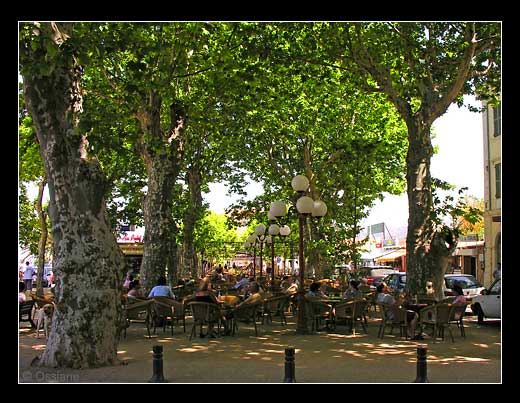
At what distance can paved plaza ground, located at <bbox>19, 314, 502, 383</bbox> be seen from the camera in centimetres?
863

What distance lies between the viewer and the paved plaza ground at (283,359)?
863cm

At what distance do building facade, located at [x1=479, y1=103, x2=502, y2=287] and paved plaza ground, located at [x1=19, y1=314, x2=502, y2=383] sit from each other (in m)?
18.8

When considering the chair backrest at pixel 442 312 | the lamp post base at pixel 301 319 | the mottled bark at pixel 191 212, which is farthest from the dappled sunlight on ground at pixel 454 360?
the mottled bark at pixel 191 212

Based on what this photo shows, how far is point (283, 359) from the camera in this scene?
404 inches

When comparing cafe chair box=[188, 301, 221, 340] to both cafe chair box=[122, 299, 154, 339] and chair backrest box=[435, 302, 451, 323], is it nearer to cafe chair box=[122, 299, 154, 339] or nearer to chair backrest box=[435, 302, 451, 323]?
cafe chair box=[122, 299, 154, 339]

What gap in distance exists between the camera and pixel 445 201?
16.5 metres

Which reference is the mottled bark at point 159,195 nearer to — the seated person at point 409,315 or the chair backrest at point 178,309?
the chair backrest at point 178,309

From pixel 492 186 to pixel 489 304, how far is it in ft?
57.9

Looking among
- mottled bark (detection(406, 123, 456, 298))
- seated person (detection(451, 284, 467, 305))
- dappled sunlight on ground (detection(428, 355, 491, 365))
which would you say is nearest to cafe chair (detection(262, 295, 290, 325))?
mottled bark (detection(406, 123, 456, 298))

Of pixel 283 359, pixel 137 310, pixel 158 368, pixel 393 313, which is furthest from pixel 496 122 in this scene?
pixel 158 368

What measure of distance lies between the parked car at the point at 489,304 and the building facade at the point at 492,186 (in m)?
15.6

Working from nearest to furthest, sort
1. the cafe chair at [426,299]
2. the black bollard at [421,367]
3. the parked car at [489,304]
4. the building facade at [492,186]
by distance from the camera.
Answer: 1. the black bollard at [421,367]
2. the cafe chair at [426,299]
3. the parked car at [489,304]
4. the building facade at [492,186]
